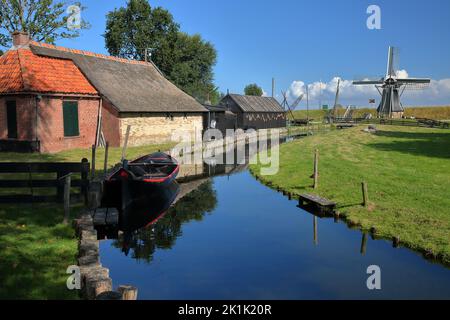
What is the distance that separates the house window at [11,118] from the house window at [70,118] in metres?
2.94

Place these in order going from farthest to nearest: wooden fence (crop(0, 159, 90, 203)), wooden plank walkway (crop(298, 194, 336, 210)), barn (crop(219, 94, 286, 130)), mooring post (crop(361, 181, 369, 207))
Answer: barn (crop(219, 94, 286, 130))
wooden plank walkway (crop(298, 194, 336, 210))
mooring post (crop(361, 181, 369, 207))
wooden fence (crop(0, 159, 90, 203))

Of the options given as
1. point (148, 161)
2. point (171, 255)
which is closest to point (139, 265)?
point (171, 255)

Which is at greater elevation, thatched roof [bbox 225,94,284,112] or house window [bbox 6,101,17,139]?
thatched roof [bbox 225,94,284,112]

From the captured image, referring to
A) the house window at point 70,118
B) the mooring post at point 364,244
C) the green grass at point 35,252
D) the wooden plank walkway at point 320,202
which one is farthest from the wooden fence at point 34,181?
the house window at point 70,118

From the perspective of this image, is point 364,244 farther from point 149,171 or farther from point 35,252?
point 149,171

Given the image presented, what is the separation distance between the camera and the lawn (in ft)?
23.8

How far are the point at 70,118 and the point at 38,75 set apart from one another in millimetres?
3293

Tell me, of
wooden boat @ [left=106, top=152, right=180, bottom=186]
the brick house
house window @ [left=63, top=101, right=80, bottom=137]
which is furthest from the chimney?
wooden boat @ [left=106, top=152, right=180, bottom=186]

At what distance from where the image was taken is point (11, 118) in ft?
78.1

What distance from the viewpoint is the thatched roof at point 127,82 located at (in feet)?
93.9

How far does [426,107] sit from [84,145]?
284 ft

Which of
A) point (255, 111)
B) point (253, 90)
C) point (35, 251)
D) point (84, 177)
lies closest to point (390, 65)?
point (253, 90)

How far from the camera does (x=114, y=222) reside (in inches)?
455

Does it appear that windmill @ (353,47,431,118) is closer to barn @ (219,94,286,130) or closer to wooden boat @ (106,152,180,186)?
barn @ (219,94,286,130)
